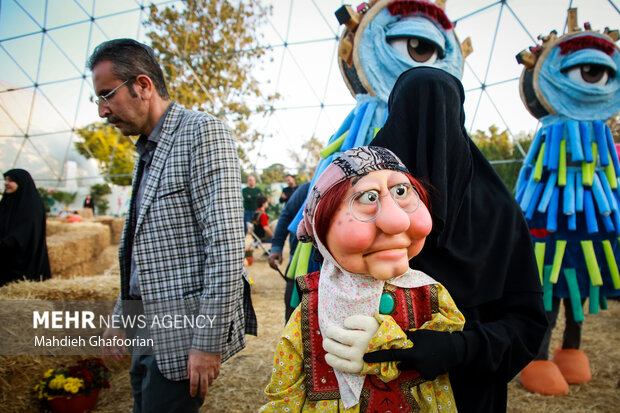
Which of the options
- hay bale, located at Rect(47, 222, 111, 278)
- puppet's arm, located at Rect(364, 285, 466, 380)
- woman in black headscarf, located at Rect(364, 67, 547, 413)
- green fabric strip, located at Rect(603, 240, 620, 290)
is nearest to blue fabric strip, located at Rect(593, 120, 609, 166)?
green fabric strip, located at Rect(603, 240, 620, 290)

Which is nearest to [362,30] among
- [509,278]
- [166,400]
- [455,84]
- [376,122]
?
[376,122]

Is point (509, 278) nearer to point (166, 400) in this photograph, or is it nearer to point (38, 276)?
point (166, 400)

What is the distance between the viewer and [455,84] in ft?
3.71

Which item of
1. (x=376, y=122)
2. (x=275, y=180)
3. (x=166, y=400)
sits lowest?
(x=166, y=400)

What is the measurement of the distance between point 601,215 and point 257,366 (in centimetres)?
278

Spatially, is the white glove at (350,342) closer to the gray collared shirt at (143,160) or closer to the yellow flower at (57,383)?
the gray collared shirt at (143,160)

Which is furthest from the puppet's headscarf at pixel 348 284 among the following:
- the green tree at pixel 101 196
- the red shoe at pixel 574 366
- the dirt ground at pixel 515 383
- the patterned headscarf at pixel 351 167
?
the green tree at pixel 101 196

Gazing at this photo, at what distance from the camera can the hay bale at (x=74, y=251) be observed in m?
5.87

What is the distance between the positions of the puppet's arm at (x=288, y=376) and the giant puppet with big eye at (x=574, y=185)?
2248 millimetres

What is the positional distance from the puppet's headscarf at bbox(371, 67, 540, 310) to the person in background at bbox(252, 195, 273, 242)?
263 inches

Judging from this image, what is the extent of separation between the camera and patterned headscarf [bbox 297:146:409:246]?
0.87m

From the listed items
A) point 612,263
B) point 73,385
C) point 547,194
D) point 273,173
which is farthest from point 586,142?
point 273,173

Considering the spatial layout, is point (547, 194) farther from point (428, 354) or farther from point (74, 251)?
point (74, 251)

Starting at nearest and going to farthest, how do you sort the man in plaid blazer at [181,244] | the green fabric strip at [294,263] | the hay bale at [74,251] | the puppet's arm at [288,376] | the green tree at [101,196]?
the puppet's arm at [288,376], the man in plaid blazer at [181,244], the green fabric strip at [294,263], the hay bale at [74,251], the green tree at [101,196]
